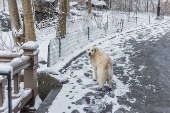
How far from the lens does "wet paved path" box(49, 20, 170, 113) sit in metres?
5.49

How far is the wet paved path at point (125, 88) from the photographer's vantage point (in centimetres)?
549

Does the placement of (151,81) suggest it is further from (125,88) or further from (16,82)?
(16,82)

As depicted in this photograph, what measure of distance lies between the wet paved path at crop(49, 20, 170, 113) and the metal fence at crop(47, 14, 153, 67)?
68cm

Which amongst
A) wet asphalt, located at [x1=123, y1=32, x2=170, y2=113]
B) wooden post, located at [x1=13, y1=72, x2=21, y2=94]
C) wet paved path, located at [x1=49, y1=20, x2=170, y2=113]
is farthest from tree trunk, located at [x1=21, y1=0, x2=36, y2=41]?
wooden post, located at [x1=13, y1=72, x2=21, y2=94]

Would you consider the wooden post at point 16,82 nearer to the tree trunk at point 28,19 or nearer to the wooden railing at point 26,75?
the wooden railing at point 26,75

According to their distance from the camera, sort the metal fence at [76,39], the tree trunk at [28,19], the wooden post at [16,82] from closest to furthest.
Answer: the wooden post at [16,82] → the metal fence at [76,39] → the tree trunk at [28,19]

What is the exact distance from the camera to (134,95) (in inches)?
246

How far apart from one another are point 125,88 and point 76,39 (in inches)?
223

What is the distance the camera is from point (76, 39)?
11938mm

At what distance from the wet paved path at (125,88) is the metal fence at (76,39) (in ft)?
2.23

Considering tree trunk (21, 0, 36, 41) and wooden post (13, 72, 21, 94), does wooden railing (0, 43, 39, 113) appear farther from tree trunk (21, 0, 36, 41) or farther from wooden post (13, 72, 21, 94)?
tree trunk (21, 0, 36, 41)

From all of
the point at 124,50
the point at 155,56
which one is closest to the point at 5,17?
the point at 124,50

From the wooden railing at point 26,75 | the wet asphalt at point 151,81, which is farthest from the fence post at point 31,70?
the wet asphalt at point 151,81

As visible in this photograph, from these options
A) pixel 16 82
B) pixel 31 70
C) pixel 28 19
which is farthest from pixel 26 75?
pixel 28 19
